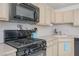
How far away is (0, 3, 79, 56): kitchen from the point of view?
133 centimetres

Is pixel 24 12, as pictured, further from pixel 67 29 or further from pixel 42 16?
pixel 67 29

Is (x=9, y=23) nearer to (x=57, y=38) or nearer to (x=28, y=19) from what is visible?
(x=28, y=19)

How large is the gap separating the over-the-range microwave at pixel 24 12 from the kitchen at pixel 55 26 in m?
0.02

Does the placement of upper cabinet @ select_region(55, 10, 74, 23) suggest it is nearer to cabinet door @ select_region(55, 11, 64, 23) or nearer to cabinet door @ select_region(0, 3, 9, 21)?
cabinet door @ select_region(55, 11, 64, 23)

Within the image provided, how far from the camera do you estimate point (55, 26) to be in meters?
1.58

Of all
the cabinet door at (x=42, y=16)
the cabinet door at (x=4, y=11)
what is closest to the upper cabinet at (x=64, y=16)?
the cabinet door at (x=42, y=16)

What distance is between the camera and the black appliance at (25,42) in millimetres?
1242

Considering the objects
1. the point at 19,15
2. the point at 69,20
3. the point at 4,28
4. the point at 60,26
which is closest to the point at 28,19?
the point at 19,15

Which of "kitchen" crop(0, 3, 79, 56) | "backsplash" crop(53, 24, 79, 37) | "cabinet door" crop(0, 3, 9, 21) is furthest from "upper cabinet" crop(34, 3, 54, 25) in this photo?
"cabinet door" crop(0, 3, 9, 21)

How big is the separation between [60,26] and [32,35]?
1.25 feet

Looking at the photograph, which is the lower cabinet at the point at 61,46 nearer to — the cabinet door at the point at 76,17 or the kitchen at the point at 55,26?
the kitchen at the point at 55,26

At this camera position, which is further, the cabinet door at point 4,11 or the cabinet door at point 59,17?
the cabinet door at point 59,17

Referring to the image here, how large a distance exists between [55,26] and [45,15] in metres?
0.18

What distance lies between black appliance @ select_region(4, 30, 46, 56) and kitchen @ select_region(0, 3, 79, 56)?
3 cm
